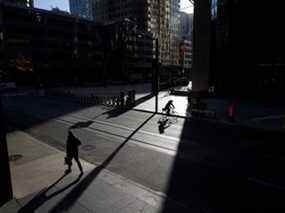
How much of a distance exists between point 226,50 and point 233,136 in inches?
766

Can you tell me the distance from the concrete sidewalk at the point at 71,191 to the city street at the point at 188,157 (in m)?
0.50

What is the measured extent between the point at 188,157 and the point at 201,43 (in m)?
15.9

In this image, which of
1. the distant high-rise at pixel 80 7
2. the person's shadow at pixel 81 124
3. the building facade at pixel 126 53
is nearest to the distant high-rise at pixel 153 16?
the building facade at pixel 126 53

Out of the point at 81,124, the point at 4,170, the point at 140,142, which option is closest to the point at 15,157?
the point at 4,170

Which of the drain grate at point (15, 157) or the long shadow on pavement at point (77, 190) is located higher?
the drain grate at point (15, 157)

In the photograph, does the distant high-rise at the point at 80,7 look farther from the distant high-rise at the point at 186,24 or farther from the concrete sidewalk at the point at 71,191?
the concrete sidewalk at the point at 71,191

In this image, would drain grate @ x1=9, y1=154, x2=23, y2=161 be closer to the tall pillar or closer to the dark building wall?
the tall pillar

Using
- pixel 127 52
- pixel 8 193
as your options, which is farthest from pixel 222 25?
pixel 127 52

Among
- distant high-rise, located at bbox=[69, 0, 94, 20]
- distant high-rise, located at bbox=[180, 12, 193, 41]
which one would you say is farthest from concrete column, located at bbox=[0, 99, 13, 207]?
distant high-rise, located at bbox=[180, 12, 193, 41]

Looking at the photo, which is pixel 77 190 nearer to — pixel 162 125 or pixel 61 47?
pixel 162 125

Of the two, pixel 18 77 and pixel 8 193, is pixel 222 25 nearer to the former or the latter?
pixel 8 193

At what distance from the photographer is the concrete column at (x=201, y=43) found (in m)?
23.0

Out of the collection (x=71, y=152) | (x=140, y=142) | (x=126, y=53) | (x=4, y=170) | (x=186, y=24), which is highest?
(x=186, y=24)

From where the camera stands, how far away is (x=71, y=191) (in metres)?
7.60
